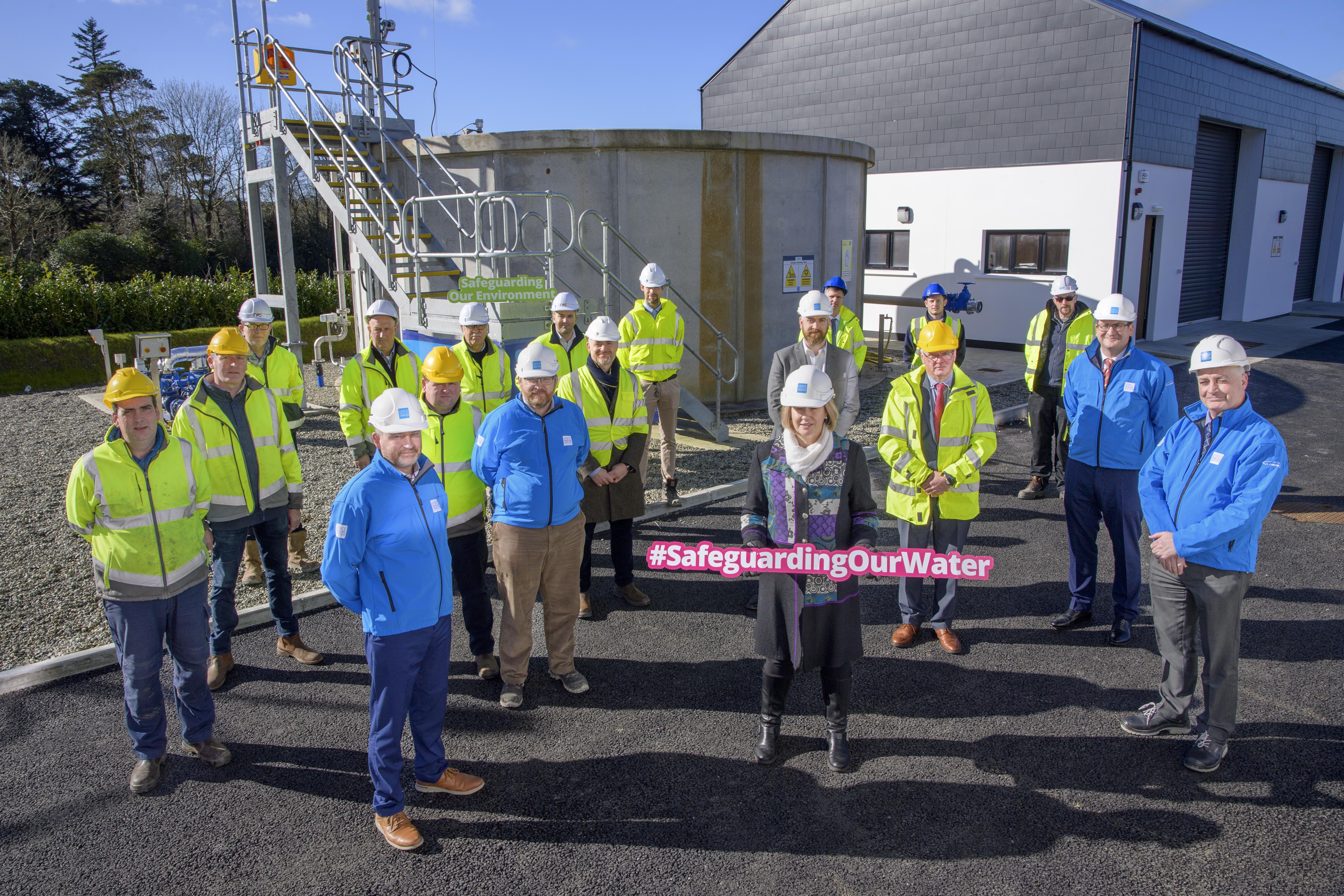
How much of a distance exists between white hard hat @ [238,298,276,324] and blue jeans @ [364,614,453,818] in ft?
13.1

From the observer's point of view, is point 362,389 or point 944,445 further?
point 362,389

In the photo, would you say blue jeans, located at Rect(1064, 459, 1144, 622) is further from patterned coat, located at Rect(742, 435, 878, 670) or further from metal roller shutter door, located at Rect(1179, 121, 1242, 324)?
metal roller shutter door, located at Rect(1179, 121, 1242, 324)

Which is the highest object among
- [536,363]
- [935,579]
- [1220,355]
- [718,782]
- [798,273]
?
[798,273]

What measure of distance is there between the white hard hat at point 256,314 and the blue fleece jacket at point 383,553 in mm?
3807

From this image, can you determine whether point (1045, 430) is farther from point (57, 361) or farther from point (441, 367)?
point (57, 361)

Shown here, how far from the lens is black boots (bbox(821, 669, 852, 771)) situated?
4223 mm

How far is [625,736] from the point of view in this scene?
4.57m

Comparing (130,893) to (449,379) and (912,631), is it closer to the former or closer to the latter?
(449,379)

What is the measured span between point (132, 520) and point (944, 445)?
15.1 ft

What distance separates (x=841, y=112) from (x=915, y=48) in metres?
2.47

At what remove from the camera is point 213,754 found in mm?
4305

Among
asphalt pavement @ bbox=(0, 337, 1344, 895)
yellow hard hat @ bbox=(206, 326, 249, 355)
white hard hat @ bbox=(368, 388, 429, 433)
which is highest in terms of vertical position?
yellow hard hat @ bbox=(206, 326, 249, 355)

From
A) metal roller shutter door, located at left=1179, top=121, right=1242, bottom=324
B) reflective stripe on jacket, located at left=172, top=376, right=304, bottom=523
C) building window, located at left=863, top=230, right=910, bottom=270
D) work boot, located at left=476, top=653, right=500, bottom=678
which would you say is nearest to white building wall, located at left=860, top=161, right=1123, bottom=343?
building window, located at left=863, top=230, right=910, bottom=270

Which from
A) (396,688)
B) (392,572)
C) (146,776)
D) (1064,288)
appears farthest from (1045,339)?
(146,776)
